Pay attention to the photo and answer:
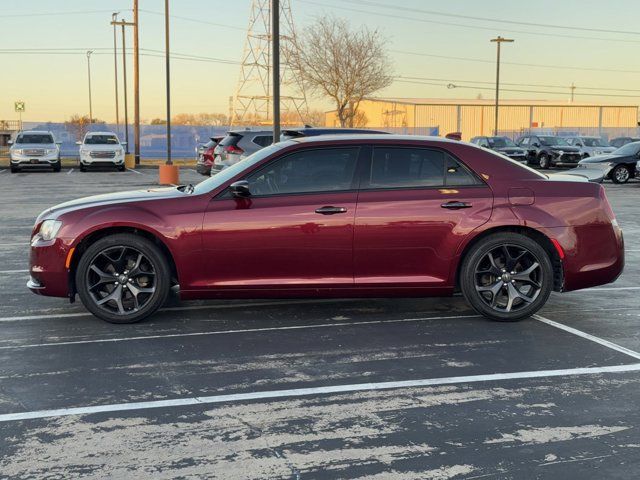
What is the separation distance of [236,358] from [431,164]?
2.50 m

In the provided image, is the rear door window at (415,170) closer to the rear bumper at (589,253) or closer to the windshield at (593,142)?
the rear bumper at (589,253)

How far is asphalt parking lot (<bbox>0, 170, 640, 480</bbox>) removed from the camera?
12.7ft

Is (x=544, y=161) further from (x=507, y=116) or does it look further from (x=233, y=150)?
(x=507, y=116)

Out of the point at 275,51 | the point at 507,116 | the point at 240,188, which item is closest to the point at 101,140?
the point at 275,51

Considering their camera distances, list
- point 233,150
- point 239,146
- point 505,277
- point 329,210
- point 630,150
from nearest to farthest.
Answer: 1. point 329,210
2. point 505,277
3. point 233,150
4. point 239,146
5. point 630,150

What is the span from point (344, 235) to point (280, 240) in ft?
1.79

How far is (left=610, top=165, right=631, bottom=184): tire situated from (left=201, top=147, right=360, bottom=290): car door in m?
22.6

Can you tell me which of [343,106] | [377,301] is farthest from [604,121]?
[377,301]

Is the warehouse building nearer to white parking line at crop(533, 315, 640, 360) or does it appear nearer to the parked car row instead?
the parked car row

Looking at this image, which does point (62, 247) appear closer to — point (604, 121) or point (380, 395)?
point (380, 395)

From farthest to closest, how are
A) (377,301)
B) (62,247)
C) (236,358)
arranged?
(377,301) → (62,247) → (236,358)

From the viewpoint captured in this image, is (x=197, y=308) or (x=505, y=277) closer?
(x=505, y=277)

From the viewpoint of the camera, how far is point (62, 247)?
6.56 m

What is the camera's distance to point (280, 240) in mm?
6504
